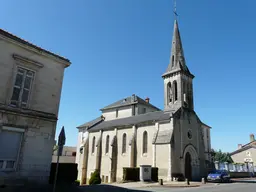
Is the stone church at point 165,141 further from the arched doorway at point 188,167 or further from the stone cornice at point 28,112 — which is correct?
the stone cornice at point 28,112

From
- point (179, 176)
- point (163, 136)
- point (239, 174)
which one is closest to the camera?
point (179, 176)

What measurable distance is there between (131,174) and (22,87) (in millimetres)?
16533

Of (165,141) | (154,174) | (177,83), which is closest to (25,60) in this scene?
(165,141)

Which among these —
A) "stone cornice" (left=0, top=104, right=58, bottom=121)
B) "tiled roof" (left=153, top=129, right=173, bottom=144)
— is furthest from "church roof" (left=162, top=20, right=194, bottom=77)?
"stone cornice" (left=0, top=104, right=58, bottom=121)

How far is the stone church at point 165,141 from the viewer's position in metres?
25.4

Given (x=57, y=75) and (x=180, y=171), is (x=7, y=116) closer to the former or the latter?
(x=57, y=75)

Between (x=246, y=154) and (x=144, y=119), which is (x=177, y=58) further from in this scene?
(x=246, y=154)

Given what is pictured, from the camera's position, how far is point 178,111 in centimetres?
2720

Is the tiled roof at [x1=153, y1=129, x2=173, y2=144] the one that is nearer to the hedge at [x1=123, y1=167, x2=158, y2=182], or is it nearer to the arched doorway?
the hedge at [x1=123, y1=167, x2=158, y2=182]

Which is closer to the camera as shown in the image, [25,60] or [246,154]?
[25,60]

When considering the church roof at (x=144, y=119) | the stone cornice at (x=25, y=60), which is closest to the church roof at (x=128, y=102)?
the church roof at (x=144, y=119)

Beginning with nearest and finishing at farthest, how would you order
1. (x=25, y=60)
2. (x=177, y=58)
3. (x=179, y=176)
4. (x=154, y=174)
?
(x=25, y=60), (x=154, y=174), (x=179, y=176), (x=177, y=58)

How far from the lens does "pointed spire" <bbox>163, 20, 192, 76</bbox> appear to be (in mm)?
30834

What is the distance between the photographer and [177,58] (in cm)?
3173
